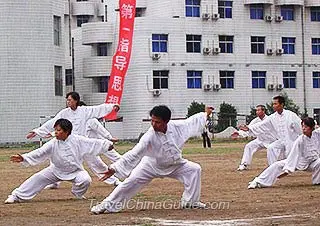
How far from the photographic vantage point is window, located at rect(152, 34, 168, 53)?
6047 cm

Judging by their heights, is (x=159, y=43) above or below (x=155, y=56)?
above

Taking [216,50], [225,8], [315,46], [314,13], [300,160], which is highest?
[225,8]

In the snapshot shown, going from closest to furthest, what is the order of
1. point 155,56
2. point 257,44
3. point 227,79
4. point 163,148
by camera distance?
point 163,148, point 155,56, point 227,79, point 257,44

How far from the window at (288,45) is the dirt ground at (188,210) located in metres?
46.6

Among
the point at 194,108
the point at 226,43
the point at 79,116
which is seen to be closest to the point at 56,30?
the point at 194,108

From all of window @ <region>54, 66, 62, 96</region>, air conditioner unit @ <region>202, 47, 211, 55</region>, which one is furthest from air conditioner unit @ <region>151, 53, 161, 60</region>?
window @ <region>54, 66, 62, 96</region>

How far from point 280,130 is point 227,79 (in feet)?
142

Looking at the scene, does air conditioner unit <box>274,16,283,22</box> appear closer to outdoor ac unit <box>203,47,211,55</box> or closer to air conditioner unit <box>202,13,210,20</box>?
air conditioner unit <box>202,13,210,20</box>

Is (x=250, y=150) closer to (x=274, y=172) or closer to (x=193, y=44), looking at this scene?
(x=274, y=172)

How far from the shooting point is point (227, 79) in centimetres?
6275

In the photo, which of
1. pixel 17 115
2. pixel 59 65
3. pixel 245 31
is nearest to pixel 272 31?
pixel 245 31

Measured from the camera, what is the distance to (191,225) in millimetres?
10203

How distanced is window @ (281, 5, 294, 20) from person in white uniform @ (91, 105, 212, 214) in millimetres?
53357

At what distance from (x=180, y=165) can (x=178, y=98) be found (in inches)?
1902
